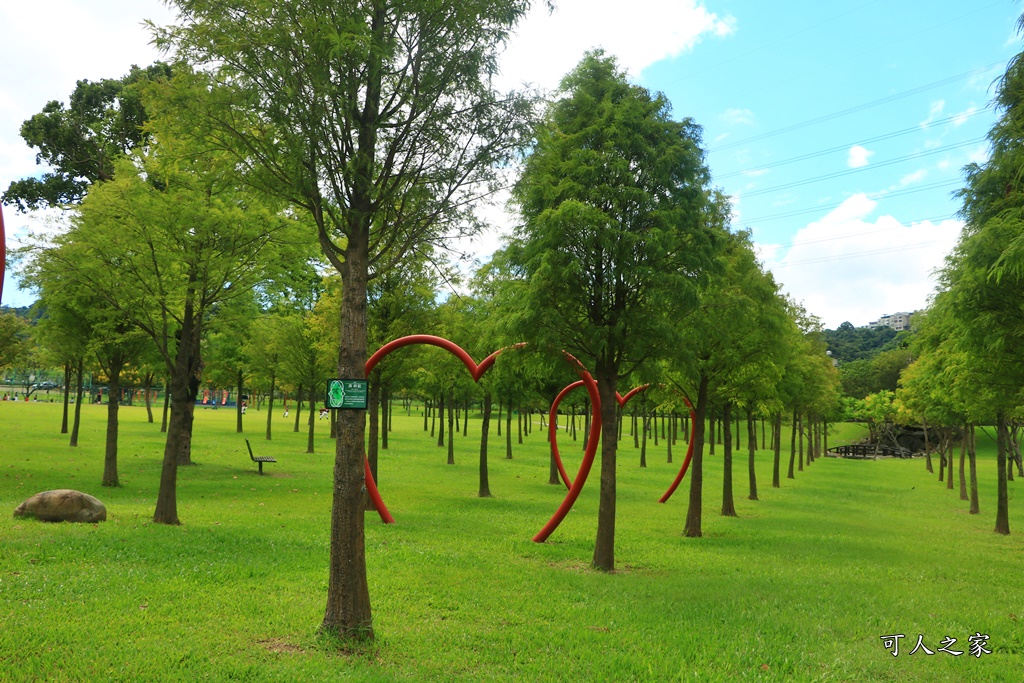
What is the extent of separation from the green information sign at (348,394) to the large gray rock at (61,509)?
785cm

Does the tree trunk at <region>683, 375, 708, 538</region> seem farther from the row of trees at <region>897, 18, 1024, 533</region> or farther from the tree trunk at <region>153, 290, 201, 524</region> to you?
the tree trunk at <region>153, 290, 201, 524</region>

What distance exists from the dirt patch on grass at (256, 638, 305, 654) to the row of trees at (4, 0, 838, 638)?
0.43m

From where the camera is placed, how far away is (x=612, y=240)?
11.6 m

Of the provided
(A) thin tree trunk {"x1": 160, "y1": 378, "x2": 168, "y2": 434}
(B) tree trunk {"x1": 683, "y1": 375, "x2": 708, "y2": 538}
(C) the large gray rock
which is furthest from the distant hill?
(C) the large gray rock

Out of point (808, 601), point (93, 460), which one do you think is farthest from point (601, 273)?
point (93, 460)

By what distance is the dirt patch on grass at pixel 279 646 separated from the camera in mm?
6594

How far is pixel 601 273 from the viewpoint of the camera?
1204cm

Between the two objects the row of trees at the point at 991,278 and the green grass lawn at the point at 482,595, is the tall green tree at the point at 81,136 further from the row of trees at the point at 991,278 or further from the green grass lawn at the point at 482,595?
the row of trees at the point at 991,278

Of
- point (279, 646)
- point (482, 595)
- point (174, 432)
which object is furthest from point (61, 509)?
point (482, 595)

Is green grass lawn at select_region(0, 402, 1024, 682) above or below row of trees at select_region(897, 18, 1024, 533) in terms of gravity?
below

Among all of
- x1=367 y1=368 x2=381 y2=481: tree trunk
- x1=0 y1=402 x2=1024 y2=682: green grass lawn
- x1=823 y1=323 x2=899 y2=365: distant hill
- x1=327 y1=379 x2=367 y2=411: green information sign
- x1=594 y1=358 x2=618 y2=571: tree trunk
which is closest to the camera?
x1=0 y1=402 x2=1024 y2=682: green grass lawn

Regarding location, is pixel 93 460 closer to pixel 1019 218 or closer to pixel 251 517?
pixel 251 517

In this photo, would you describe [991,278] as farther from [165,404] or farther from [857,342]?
[857,342]

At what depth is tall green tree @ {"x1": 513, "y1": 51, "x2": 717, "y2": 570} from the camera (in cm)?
1151
